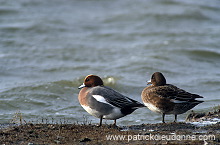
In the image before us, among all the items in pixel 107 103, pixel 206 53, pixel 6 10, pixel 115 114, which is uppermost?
pixel 6 10

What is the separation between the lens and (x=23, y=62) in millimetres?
15773

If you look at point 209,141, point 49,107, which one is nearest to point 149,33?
point 49,107

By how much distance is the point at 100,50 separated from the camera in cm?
1747

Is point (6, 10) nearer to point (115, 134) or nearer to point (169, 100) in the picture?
point (169, 100)

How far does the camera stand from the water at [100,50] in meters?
11.6

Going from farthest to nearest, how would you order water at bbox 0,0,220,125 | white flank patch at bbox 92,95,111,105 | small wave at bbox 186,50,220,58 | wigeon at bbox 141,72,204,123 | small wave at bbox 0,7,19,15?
small wave at bbox 0,7,19,15 → small wave at bbox 186,50,220,58 → water at bbox 0,0,220,125 → wigeon at bbox 141,72,204,123 → white flank patch at bbox 92,95,111,105

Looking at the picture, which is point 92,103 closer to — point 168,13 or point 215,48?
point 215,48

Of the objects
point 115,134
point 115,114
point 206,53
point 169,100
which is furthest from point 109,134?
point 206,53

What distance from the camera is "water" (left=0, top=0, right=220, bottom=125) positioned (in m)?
11.6

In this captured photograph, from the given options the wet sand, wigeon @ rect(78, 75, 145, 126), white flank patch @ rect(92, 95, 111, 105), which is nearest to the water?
wigeon @ rect(78, 75, 145, 126)

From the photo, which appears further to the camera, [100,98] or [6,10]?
[6,10]

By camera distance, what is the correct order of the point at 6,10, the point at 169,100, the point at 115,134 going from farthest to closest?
1. the point at 6,10
2. the point at 169,100
3. the point at 115,134

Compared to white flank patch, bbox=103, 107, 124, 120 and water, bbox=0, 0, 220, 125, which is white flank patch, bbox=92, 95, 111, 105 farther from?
water, bbox=0, 0, 220, 125

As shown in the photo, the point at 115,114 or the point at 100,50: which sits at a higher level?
the point at 100,50
